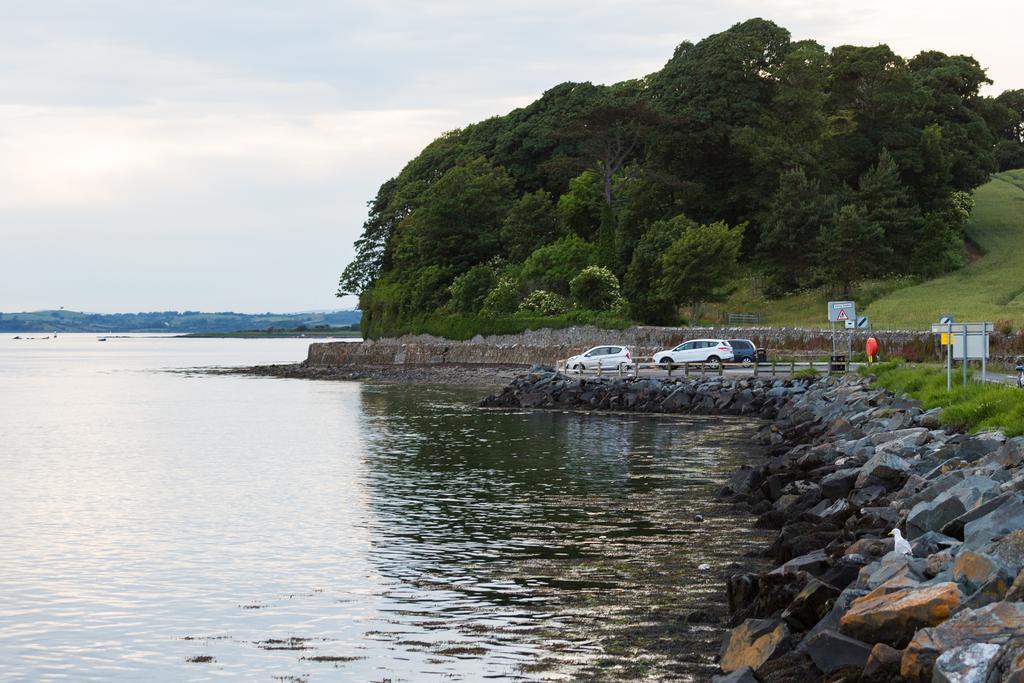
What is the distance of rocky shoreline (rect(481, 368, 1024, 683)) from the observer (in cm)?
1103

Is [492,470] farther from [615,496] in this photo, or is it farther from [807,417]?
[807,417]

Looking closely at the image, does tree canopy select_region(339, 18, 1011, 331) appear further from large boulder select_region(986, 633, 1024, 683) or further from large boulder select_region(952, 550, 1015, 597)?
large boulder select_region(986, 633, 1024, 683)

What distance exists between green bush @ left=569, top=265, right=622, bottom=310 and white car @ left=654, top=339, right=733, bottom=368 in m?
25.6

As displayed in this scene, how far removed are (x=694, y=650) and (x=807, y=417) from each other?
100ft

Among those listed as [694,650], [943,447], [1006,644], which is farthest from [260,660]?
[943,447]

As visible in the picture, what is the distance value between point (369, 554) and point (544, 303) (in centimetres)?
7693

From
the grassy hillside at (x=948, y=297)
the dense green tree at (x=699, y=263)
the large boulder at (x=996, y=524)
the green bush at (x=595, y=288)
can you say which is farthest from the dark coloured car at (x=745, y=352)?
the large boulder at (x=996, y=524)

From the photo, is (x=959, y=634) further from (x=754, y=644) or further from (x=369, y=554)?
(x=369, y=554)

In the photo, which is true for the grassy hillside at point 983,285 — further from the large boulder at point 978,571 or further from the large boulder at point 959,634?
the large boulder at point 959,634

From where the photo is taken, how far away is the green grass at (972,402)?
25.3m

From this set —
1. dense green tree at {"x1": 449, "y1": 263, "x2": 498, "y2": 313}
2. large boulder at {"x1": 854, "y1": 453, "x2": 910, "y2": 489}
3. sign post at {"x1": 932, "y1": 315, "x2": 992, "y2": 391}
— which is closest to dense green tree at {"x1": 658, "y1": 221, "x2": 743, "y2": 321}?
dense green tree at {"x1": 449, "y1": 263, "x2": 498, "y2": 313}

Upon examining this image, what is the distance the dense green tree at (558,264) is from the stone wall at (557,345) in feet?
20.3

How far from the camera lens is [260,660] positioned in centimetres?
1483

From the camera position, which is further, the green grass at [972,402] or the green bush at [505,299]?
the green bush at [505,299]
